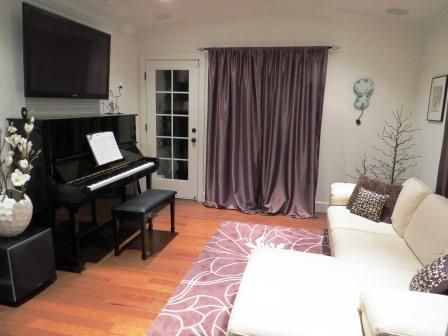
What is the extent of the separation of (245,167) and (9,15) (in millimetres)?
2992

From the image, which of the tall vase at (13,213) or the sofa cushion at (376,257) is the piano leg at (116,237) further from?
the sofa cushion at (376,257)

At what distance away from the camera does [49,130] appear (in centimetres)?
269

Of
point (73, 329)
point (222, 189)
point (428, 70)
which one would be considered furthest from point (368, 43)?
point (73, 329)

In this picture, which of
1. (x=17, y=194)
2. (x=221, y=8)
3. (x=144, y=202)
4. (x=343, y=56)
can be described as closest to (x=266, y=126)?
(x=343, y=56)

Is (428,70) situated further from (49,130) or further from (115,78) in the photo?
(49,130)

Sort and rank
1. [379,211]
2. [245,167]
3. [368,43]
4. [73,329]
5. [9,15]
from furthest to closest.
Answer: [245,167] → [368,43] → [379,211] → [9,15] → [73,329]

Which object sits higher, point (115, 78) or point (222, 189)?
point (115, 78)

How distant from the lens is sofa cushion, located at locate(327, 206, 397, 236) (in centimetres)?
287

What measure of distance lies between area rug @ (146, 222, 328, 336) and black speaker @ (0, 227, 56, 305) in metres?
1.00

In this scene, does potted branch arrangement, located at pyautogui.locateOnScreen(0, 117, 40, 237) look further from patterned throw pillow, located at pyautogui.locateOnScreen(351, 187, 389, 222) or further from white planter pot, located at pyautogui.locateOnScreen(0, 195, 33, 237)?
patterned throw pillow, located at pyautogui.locateOnScreen(351, 187, 389, 222)

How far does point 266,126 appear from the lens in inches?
173

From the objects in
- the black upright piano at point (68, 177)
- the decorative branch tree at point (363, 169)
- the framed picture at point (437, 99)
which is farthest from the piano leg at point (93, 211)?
the framed picture at point (437, 99)

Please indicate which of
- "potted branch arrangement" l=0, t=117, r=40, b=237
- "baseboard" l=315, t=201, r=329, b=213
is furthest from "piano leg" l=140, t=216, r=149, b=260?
"baseboard" l=315, t=201, r=329, b=213

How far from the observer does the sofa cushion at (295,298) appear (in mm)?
1599
